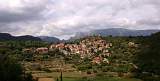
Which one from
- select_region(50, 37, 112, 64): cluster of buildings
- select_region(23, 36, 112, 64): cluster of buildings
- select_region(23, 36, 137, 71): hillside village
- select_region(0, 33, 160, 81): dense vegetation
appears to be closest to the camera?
select_region(0, 33, 160, 81): dense vegetation

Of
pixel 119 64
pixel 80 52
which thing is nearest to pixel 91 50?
pixel 80 52

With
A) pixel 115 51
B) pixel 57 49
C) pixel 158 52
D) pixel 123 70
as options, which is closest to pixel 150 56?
pixel 158 52

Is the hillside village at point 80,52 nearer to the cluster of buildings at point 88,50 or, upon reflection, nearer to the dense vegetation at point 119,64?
the cluster of buildings at point 88,50

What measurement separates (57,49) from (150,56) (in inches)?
3006

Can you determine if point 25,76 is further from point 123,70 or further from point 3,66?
point 123,70

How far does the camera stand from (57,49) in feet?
632

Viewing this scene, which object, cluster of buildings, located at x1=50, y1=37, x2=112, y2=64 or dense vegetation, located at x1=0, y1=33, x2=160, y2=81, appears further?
cluster of buildings, located at x1=50, y1=37, x2=112, y2=64

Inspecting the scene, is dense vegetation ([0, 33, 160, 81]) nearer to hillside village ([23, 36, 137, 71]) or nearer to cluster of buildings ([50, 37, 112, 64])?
hillside village ([23, 36, 137, 71])

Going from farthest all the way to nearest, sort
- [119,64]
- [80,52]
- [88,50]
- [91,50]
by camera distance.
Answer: [91,50]
[88,50]
[80,52]
[119,64]

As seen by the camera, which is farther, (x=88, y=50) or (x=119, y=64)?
(x=88, y=50)

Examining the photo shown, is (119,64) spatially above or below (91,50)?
below

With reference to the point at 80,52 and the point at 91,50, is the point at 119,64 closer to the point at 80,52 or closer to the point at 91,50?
the point at 80,52

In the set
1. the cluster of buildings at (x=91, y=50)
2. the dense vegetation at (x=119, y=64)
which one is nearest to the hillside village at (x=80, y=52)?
the cluster of buildings at (x=91, y=50)

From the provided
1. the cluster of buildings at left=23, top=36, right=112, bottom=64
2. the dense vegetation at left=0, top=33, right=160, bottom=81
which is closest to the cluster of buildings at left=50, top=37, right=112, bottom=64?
the cluster of buildings at left=23, top=36, right=112, bottom=64
